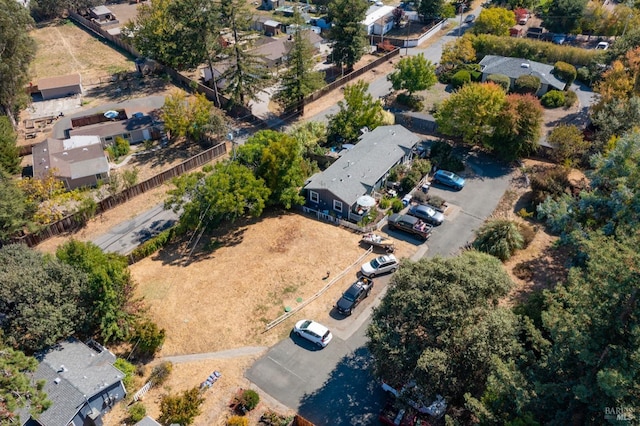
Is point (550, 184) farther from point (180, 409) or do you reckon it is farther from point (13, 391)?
point (13, 391)

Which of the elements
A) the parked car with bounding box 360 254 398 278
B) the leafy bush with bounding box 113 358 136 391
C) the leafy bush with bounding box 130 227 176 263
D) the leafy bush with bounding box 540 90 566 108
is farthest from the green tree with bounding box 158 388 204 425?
the leafy bush with bounding box 540 90 566 108

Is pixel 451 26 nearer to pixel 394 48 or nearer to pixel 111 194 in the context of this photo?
pixel 394 48

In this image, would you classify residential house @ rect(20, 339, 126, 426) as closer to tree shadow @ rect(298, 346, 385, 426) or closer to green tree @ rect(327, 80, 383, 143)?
tree shadow @ rect(298, 346, 385, 426)

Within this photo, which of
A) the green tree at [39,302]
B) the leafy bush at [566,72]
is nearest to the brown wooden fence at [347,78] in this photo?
the leafy bush at [566,72]

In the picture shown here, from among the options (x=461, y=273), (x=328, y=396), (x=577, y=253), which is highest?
(x=461, y=273)

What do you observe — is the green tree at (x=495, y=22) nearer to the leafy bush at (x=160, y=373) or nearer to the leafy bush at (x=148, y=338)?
the leafy bush at (x=148, y=338)

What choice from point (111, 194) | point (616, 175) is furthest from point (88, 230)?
point (616, 175)
